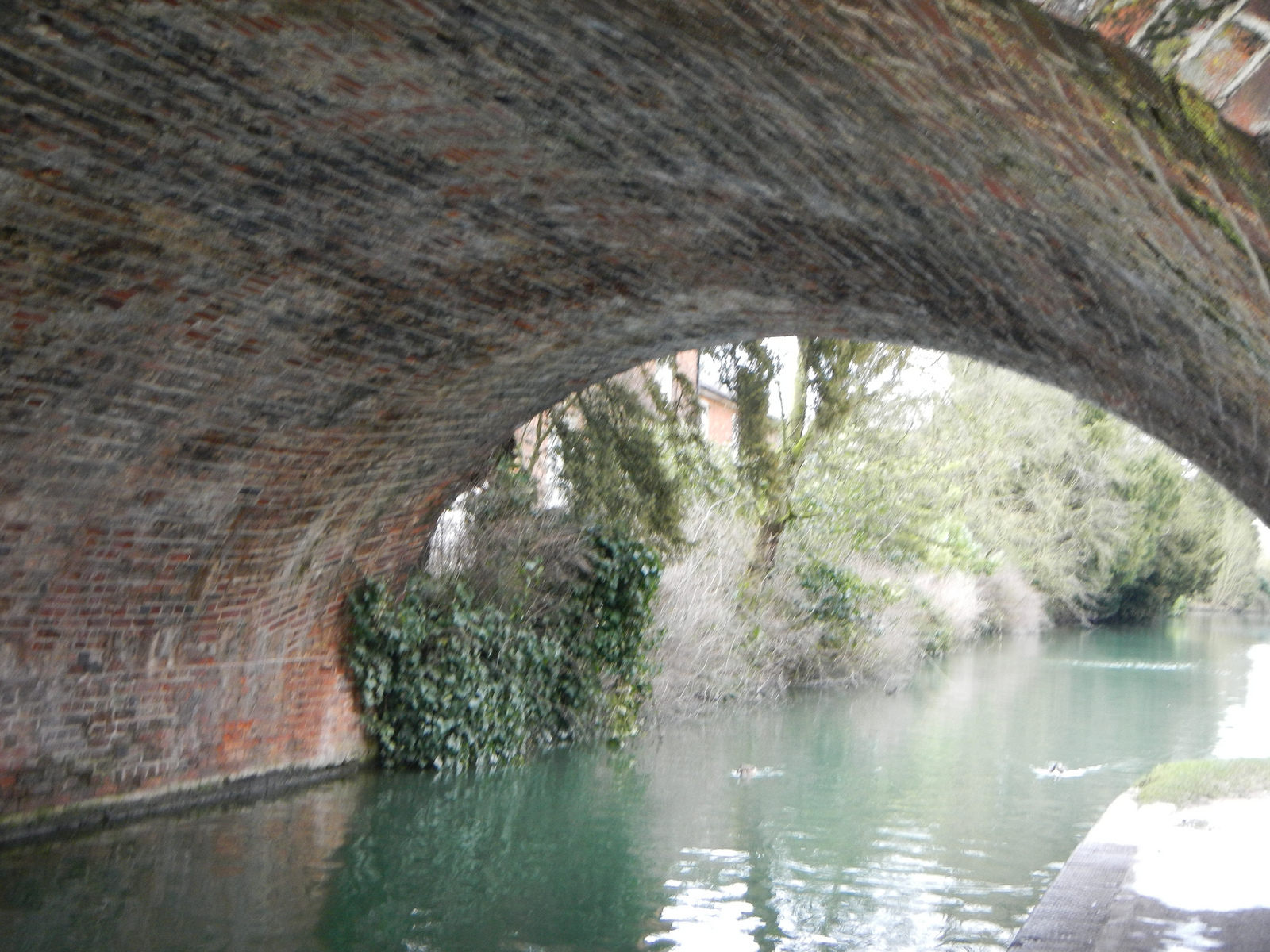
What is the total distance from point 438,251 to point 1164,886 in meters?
4.97

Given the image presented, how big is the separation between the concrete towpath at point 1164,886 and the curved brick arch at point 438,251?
200cm

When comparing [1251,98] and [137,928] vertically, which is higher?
[1251,98]

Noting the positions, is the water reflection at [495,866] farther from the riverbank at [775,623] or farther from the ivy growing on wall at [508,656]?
the riverbank at [775,623]

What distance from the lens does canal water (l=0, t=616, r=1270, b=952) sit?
6484 mm

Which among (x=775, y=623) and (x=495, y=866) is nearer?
(x=495, y=866)

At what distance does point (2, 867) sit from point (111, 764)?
1.17m

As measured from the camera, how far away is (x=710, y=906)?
7152mm

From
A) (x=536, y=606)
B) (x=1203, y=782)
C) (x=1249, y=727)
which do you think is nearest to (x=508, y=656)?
(x=536, y=606)

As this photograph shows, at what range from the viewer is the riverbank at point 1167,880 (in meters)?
5.59

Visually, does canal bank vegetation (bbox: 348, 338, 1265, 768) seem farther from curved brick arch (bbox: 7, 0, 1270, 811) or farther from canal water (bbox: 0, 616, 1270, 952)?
curved brick arch (bbox: 7, 0, 1270, 811)

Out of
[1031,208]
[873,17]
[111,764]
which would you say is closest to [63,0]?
[873,17]

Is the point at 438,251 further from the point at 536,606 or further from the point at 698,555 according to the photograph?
the point at 698,555

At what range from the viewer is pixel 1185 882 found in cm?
648

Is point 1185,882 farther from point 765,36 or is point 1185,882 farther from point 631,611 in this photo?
point 631,611
